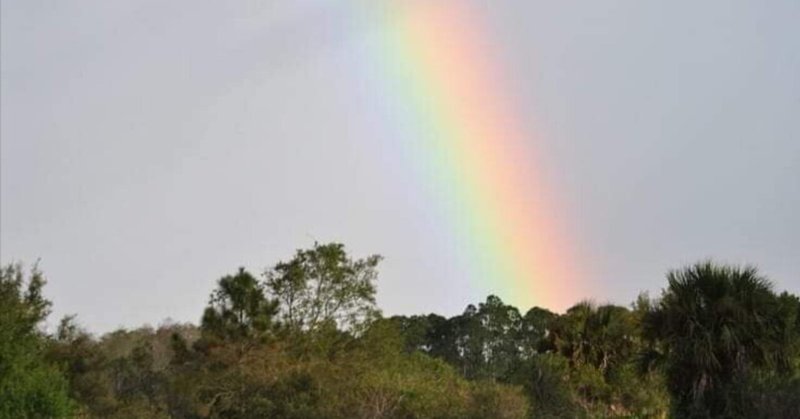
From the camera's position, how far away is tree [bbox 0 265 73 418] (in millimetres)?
18438

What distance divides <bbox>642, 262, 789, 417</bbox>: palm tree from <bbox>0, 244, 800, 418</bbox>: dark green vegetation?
0.04m

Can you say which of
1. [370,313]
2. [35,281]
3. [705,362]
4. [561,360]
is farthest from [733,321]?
[35,281]

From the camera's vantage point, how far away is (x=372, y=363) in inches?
1283

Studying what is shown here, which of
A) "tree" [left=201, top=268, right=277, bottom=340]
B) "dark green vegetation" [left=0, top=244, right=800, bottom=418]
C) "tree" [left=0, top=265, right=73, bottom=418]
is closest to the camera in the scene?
"tree" [left=0, top=265, right=73, bottom=418]

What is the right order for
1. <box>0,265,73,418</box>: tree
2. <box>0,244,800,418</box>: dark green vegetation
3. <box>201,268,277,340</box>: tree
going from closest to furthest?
<box>0,265,73,418</box>: tree
<box>0,244,800,418</box>: dark green vegetation
<box>201,268,277,340</box>: tree

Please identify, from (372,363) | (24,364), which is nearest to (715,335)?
(372,363)

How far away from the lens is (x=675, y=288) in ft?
80.7

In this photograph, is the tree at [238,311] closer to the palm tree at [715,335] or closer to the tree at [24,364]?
the tree at [24,364]

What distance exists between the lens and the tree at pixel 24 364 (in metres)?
18.4

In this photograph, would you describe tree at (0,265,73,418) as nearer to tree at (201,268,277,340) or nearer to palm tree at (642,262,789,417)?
tree at (201,268,277,340)

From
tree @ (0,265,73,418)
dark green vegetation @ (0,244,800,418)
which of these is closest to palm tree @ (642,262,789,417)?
dark green vegetation @ (0,244,800,418)

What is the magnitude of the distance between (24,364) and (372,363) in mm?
14327

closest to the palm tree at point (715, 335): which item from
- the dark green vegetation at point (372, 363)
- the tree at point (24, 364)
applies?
the dark green vegetation at point (372, 363)

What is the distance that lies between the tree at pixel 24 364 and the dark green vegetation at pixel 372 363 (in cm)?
4
